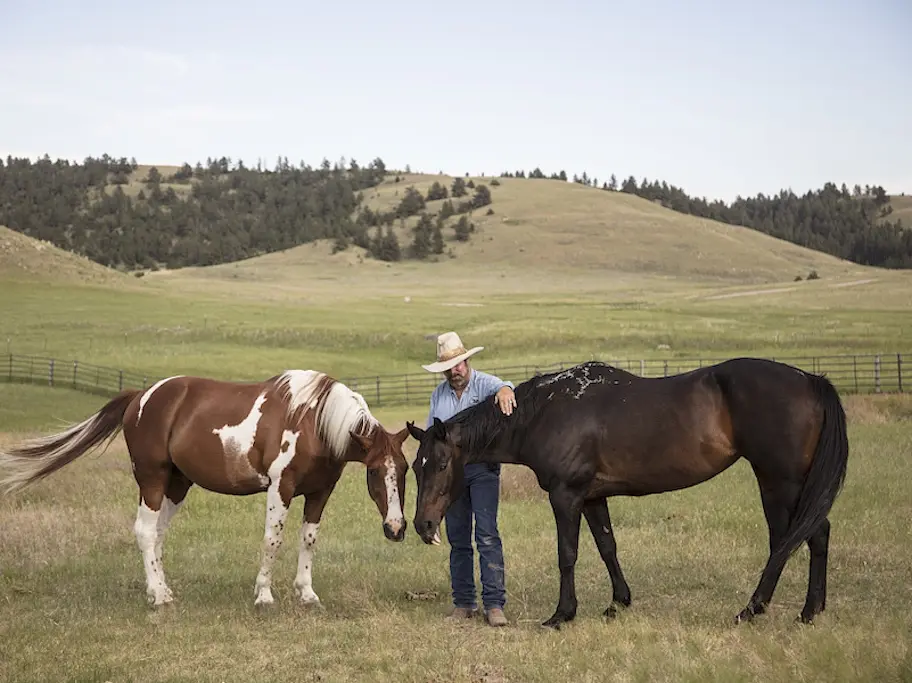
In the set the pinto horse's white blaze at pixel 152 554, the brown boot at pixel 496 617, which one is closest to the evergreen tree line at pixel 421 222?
the pinto horse's white blaze at pixel 152 554

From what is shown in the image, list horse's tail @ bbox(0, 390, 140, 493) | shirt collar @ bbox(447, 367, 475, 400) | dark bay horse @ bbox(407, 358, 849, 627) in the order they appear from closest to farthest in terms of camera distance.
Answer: dark bay horse @ bbox(407, 358, 849, 627), shirt collar @ bbox(447, 367, 475, 400), horse's tail @ bbox(0, 390, 140, 493)

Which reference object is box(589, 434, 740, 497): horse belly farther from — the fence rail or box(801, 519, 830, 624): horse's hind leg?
the fence rail

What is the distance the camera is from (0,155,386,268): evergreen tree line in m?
155

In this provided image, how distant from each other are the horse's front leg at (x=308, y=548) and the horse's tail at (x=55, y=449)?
218 centimetres

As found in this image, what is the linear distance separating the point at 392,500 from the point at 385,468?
1.01 feet

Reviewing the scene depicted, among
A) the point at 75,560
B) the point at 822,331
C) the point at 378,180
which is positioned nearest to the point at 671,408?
the point at 75,560

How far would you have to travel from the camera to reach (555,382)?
322 inches

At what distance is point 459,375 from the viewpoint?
850 centimetres

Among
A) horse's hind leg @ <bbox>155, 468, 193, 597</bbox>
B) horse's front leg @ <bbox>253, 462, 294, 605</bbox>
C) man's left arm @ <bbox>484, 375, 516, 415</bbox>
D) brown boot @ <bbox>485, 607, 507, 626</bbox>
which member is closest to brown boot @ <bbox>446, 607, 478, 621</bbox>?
brown boot @ <bbox>485, 607, 507, 626</bbox>

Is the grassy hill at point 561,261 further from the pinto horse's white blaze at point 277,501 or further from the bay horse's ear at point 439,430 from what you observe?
the bay horse's ear at point 439,430

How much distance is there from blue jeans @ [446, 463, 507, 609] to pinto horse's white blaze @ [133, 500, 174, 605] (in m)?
2.65

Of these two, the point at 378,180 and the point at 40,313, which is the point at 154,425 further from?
the point at 378,180

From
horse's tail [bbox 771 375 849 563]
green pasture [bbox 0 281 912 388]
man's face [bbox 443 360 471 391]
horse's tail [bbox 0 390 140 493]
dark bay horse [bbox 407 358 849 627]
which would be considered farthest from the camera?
green pasture [bbox 0 281 912 388]

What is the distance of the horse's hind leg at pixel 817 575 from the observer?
24.8ft
